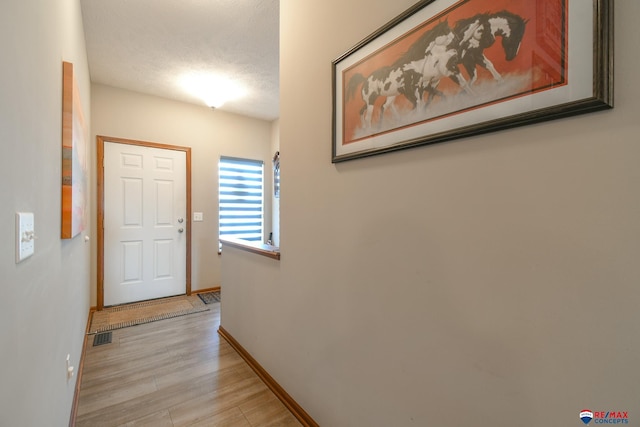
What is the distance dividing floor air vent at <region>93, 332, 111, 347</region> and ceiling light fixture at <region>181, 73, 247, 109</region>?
9.12 ft

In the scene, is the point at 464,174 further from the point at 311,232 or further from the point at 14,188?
the point at 14,188

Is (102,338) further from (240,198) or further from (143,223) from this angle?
(240,198)

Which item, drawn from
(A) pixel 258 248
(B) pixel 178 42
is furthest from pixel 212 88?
(A) pixel 258 248

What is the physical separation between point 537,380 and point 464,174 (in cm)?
59

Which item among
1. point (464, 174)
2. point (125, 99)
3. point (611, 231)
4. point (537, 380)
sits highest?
point (125, 99)

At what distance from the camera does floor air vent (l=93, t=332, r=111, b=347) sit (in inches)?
95.9

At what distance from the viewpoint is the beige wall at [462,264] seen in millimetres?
603

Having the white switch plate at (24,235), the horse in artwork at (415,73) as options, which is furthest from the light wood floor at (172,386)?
the horse in artwork at (415,73)

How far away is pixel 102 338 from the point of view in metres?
2.51

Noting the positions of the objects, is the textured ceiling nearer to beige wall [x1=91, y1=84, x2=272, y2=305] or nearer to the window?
beige wall [x1=91, y1=84, x2=272, y2=305]

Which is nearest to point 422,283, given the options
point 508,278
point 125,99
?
point 508,278

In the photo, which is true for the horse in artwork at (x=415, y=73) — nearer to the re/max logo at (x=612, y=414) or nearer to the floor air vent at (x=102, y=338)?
the re/max logo at (x=612, y=414)

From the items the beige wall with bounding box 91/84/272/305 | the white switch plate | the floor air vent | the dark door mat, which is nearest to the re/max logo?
the white switch plate

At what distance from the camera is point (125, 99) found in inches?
131
